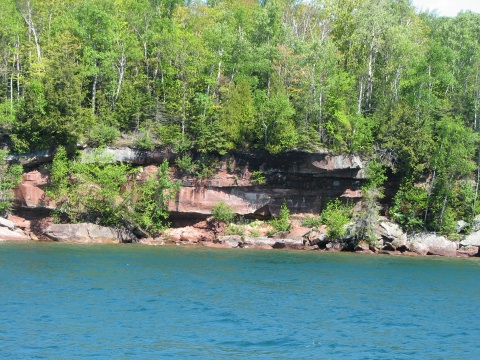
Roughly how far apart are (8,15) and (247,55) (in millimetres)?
25789

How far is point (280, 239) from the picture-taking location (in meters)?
55.4

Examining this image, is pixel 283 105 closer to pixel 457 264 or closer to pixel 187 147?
pixel 187 147

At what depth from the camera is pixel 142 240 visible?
5559cm

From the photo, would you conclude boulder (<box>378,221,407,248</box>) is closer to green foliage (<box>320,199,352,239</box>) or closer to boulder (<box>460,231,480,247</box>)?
green foliage (<box>320,199,352,239</box>)

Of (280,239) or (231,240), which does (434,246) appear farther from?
(231,240)

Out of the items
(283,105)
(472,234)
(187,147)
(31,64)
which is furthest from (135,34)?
(472,234)

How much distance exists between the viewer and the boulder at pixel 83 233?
52.8m

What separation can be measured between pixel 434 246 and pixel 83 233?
100ft

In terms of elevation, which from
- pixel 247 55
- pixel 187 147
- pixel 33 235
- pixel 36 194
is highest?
pixel 247 55

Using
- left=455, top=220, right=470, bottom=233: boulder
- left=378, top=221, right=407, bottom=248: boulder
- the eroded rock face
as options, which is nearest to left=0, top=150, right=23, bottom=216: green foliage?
the eroded rock face

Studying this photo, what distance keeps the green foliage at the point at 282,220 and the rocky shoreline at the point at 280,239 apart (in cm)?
89

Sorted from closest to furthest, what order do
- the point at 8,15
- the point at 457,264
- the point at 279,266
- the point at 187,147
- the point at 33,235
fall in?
the point at 279,266 → the point at 457,264 → the point at 33,235 → the point at 187,147 → the point at 8,15

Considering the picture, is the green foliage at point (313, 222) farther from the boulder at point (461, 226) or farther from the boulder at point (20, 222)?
the boulder at point (20, 222)

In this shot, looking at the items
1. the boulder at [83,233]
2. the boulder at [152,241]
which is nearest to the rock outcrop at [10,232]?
the boulder at [83,233]
